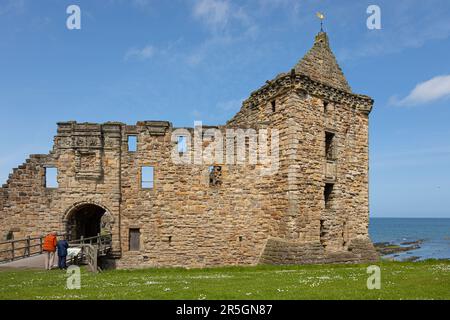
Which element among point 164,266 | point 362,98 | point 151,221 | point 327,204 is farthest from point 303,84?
point 164,266

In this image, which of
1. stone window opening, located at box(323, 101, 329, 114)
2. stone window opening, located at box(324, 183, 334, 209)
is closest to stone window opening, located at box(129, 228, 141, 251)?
stone window opening, located at box(324, 183, 334, 209)

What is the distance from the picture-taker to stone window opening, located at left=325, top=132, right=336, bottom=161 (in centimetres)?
2053

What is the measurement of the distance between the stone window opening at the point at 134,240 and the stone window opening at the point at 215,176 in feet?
15.5

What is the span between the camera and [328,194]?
2044 cm

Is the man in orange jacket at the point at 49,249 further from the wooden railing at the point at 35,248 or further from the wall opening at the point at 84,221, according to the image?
the wall opening at the point at 84,221

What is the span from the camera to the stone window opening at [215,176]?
20.6m

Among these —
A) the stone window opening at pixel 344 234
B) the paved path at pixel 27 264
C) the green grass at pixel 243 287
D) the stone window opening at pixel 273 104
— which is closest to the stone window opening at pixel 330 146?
the stone window opening at pixel 273 104

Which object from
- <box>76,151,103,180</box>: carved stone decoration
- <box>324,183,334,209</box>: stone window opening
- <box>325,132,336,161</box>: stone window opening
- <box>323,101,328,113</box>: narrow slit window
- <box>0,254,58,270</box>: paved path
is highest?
<box>323,101,328,113</box>: narrow slit window

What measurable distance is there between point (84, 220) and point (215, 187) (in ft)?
28.9

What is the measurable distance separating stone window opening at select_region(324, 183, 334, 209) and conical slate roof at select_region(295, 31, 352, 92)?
5.58 metres

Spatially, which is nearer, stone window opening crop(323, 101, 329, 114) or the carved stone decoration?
the carved stone decoration

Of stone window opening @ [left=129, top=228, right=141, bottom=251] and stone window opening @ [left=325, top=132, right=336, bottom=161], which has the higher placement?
stone window opening @ [left=325, top=132, right=336, bottom=161]

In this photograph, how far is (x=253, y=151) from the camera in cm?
2061

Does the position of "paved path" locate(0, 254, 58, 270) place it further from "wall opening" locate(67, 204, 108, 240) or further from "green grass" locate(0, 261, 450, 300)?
"wall opening" locate(67, 204, 108, 240)
